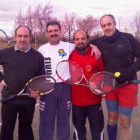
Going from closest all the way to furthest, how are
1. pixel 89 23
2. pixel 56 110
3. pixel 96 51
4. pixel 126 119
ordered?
1. pixel 96 51
2. pixel 126 119
3. pixel 56 110
4. pixel 89 23

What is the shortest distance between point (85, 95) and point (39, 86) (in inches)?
30.5

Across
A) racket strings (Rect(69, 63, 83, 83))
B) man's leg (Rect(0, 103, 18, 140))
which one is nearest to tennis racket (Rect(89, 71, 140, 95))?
racket strings (Rect(69, 63, 83, 83))

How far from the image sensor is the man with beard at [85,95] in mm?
3980

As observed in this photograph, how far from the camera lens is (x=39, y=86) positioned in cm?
386

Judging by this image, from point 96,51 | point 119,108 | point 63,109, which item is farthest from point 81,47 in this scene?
point 119,108

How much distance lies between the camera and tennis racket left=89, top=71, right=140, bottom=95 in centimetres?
383

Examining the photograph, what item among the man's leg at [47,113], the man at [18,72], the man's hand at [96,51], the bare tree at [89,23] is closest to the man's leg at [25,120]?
the man at [18,72]

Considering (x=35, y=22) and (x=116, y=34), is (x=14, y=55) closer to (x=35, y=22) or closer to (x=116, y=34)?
(x=116, y=34)

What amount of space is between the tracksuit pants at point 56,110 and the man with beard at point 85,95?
0.49 ft

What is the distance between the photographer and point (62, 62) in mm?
3930

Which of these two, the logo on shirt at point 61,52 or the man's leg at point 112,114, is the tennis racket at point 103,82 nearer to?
the man's leg at point 112,114

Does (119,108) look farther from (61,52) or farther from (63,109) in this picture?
(61,52)

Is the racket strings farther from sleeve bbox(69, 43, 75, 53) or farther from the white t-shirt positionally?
sleeve bbox(69, 43, 75, 53)

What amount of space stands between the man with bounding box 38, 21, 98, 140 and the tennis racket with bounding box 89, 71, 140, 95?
0.40 meters
